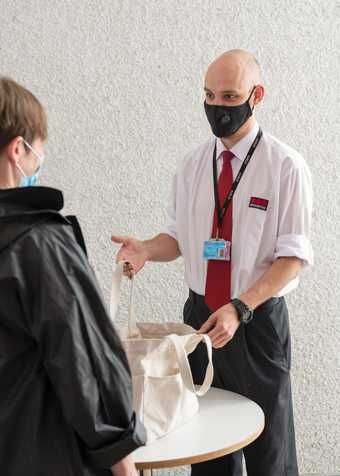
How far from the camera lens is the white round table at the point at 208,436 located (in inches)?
62.7

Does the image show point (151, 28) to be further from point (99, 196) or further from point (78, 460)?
point (78, 460)

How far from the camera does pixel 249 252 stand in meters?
2.28

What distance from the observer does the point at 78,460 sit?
1272mm

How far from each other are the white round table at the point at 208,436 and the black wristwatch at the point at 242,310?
0.75 ft

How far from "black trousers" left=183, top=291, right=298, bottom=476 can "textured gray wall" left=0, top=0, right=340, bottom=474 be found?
2.79ft

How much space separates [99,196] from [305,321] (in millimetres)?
1077

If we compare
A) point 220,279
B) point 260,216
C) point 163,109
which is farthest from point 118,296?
point 163,109

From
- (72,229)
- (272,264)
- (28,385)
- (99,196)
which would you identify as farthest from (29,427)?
(99,196)

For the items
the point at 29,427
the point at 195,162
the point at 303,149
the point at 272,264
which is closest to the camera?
the point at 29,427

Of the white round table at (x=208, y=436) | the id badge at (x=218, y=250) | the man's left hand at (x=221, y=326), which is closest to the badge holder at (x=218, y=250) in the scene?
the id badge at (x=218, y=250)

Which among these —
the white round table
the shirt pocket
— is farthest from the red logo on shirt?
the white round table

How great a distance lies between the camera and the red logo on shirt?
2285 mm

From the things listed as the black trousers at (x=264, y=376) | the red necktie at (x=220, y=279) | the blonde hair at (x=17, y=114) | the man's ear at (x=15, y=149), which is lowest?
the black trousers at (x=264, y=376)

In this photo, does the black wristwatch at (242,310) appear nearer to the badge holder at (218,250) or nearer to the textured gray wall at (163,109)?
the badge holder at (218,250)
